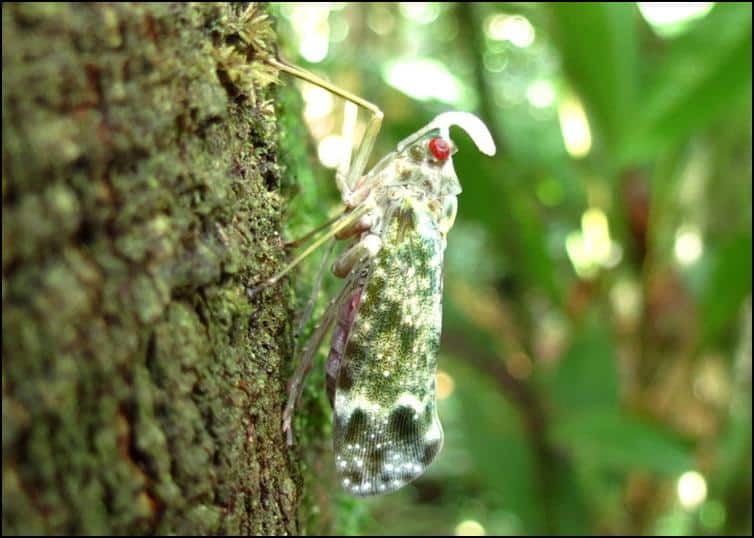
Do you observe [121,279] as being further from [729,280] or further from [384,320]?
[729,280]

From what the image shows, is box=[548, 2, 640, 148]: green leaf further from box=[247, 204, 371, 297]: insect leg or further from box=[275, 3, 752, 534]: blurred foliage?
box=[247, 204, 371, 297]: insect leg

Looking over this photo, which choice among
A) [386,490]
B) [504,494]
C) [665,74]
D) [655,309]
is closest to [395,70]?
[665,74]

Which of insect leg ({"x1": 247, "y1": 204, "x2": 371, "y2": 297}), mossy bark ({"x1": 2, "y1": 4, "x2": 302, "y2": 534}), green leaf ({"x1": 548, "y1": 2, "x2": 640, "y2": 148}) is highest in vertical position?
green leaf ({"x1": 548, "y1": 2, "x2": 640, "y2": 148})

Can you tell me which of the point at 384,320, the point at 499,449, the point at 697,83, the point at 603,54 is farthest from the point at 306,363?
the point at 499,449

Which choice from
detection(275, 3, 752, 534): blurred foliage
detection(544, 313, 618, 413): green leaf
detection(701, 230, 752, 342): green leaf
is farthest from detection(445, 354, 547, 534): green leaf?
detection(701, 230, 752, 342): green leaf

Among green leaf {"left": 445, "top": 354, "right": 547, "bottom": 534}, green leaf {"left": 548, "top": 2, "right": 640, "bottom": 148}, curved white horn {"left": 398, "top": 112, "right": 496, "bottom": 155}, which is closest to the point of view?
curved white horn {"left": 398, "top": 112, "right": 496, "bottom": 155}

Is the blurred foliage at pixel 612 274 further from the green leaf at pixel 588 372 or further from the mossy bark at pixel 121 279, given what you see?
the mossy bark at pixel 121 279
